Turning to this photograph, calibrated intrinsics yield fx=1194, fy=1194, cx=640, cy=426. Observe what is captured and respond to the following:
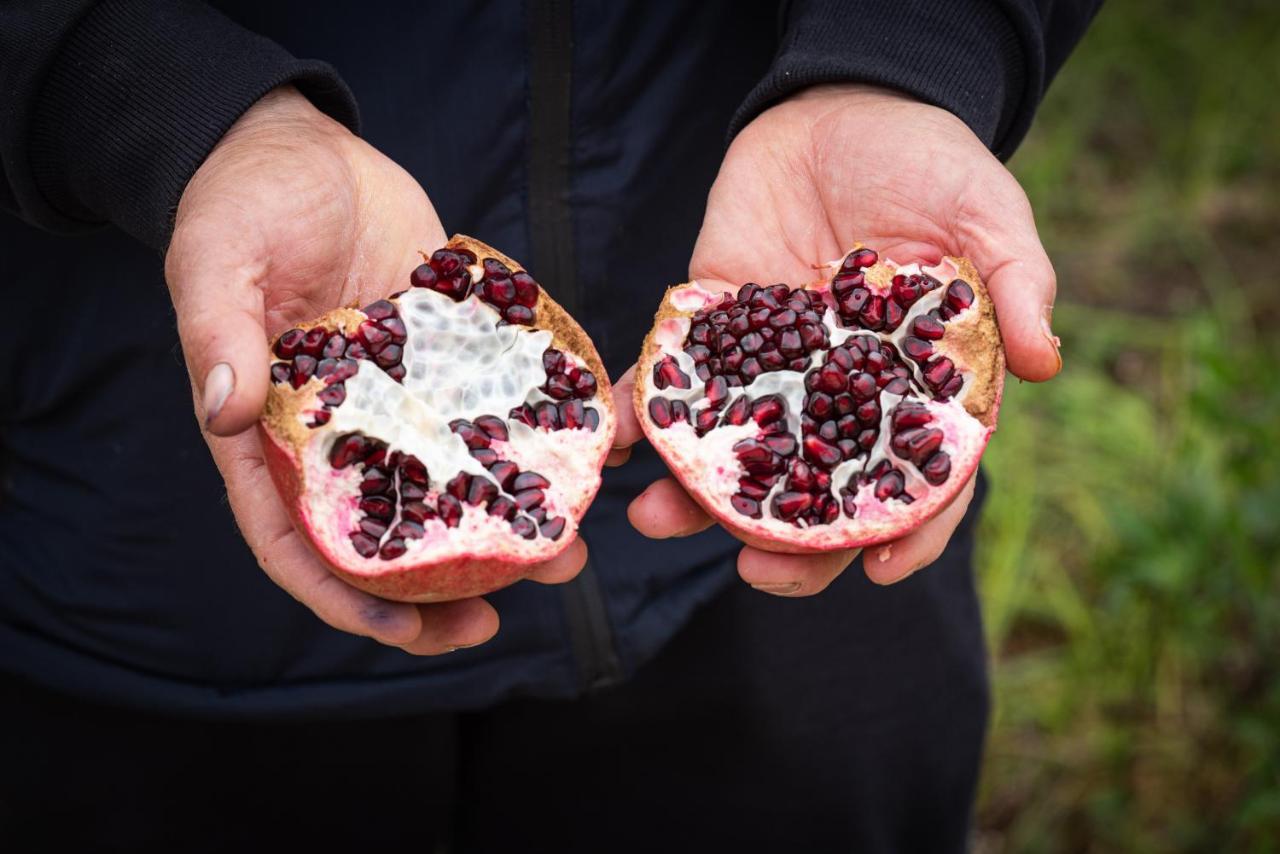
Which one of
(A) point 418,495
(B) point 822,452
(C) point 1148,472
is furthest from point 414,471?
(C) point 1148,472

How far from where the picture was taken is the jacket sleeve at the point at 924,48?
2223 mm

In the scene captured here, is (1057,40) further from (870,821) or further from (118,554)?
(118,554)

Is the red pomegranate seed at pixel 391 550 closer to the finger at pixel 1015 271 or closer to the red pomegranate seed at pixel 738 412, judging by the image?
the red pomegranate seed at pixel 738 412

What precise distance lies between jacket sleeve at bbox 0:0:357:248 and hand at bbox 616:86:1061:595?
2.59 feet

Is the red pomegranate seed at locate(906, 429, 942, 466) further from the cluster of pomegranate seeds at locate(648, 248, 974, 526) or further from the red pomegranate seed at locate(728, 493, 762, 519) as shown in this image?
the red pomegranate seed at locate(728, 493, 762, 519)

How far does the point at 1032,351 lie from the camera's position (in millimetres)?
1984

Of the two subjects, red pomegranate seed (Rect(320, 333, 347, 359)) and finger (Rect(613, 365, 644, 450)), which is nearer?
red pomegranate seed (Rect(320, 333, 347, 359))

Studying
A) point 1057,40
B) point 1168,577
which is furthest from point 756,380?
point 1168,577

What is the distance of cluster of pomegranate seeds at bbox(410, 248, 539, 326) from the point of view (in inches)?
83.4

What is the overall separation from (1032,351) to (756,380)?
0.51 m

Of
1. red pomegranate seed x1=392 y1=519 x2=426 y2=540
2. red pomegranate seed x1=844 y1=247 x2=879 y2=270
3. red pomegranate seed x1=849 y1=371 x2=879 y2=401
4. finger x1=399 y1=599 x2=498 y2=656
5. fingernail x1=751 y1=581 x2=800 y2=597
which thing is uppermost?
red pomegranate seed x1=844 y1=247 x2=879 y2=270

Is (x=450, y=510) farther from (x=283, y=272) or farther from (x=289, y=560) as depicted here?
(x=283, y=272)

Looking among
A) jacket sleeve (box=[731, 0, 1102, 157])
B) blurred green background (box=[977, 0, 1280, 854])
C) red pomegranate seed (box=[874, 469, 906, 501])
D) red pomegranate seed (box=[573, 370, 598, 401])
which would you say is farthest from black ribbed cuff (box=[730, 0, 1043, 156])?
blurred green background (box=[977, 0, 1280, 854])

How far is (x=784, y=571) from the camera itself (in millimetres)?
2014
